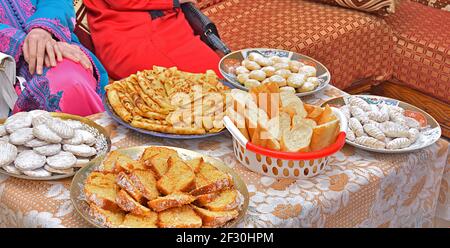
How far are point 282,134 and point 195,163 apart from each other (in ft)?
0.66

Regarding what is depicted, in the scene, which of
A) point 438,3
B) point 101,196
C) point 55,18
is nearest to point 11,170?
point 101,196

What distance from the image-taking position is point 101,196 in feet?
4.03

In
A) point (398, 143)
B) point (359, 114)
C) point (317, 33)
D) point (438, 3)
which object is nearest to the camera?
point (398, 143)

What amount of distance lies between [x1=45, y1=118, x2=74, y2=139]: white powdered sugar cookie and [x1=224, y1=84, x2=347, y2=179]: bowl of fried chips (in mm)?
351

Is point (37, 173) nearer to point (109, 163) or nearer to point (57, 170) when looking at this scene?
point (57, 170)

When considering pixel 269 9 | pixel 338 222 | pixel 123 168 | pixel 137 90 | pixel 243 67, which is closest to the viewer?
pixel 123 168

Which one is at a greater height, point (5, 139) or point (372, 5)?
point (5, 139)

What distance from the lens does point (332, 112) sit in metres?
1.45

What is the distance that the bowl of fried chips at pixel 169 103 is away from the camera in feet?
4.99

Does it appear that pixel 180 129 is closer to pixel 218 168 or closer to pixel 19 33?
pixel 218 168

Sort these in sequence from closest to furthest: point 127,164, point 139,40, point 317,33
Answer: point 127,164 < point 139,40 < point 317,33

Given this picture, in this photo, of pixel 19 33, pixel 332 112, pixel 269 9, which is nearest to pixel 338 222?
pixel 332 112

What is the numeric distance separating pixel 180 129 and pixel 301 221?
1.22ft

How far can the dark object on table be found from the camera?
7.74ft
